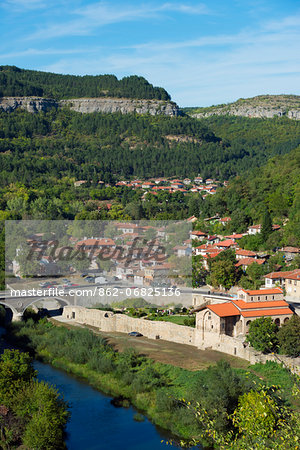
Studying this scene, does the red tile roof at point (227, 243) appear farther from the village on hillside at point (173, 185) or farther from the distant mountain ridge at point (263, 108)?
the distant mountain ridge at point (263, 108)

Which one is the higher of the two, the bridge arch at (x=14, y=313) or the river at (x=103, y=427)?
the bridge arch at (x=14, y=313)

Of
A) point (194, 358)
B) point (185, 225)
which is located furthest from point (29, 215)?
point (194, 358)

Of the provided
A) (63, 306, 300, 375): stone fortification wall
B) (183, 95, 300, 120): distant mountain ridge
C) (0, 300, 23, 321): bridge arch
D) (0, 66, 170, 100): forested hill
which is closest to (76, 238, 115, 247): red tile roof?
(63, 306, 300, 375): stone fortification wall

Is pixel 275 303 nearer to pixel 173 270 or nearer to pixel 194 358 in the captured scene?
pixel 194 358

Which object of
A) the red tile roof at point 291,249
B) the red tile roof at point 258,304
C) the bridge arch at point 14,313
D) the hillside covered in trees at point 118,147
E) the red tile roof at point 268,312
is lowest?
the bridge arch at point 14,313

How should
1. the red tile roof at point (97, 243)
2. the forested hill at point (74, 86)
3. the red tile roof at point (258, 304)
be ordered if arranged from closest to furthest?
the red tile roof at point (258, 304) < the red tile roof at point (97, 243) < the forested hill at point (74, 86)

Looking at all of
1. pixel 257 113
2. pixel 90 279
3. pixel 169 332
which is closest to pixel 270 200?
pixel 90 279

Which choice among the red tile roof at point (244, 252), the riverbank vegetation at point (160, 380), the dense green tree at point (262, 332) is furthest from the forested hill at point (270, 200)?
the riverbank vegetation at point (160, 380)

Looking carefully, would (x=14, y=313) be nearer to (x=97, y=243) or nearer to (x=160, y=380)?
(x=160, y=380)
